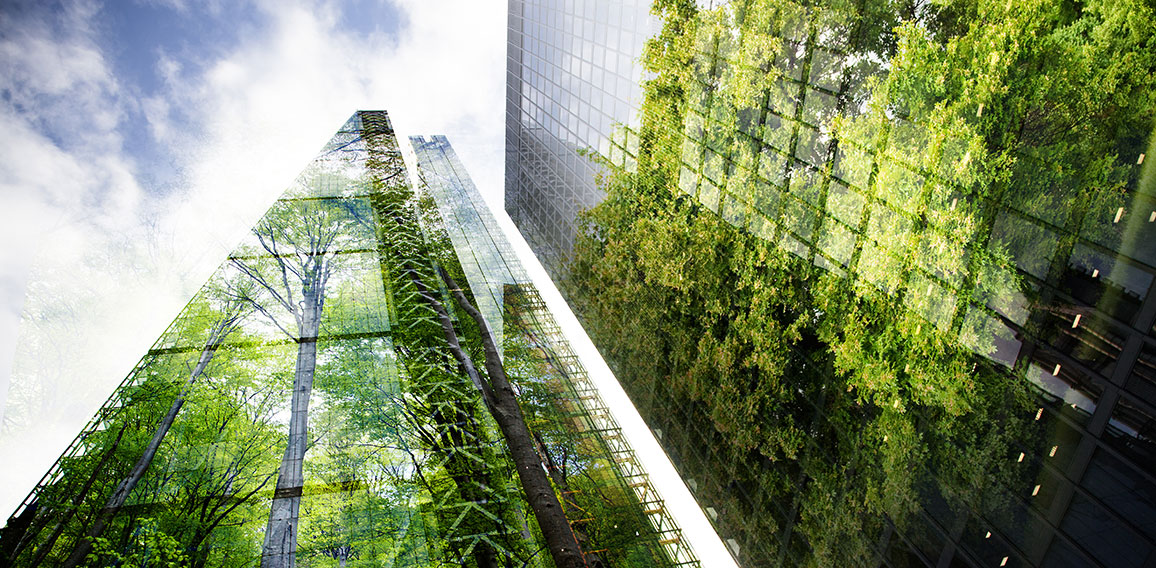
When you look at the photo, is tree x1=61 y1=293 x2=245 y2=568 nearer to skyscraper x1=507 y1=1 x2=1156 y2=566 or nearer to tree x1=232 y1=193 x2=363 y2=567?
tree x1=232 y1=193 x2=363 y2=567

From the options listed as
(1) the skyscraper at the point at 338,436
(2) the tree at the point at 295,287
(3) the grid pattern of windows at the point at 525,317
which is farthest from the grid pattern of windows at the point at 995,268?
(2) the tree at the point at 295,287

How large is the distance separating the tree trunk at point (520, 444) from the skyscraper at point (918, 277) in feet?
10.5

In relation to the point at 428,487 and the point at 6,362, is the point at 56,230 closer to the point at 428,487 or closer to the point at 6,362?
the point at 6,362

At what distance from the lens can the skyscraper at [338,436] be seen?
7.37 metres

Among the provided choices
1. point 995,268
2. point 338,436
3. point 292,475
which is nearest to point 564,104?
point 338,436

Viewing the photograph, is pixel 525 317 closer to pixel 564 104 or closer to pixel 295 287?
pixel 295 287

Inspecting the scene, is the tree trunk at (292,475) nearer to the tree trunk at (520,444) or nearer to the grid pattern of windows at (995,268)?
the tree trunk at (520,444)

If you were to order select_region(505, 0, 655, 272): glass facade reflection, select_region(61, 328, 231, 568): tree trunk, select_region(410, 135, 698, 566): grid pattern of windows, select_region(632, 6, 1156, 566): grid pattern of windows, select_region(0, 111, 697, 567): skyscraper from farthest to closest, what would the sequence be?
select_region(505, 0, 655, 272): glass facade reflection, select_region(410, 135, 698, 566): grid pattern of windows, select_region(0, 111, 697, 567): skyscraper, select_region(61, 328, 231, 568): tree trunk, select_region(632, 6, 1156, 566): grid pattern of windows

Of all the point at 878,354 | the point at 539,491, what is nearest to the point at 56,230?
the point at 539,491

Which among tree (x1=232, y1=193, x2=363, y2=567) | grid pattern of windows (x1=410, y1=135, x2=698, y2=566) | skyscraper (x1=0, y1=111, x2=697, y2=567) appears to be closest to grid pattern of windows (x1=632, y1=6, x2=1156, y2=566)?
grid pattern of windows (x1=410, y1=135, x2=698, y2=566)

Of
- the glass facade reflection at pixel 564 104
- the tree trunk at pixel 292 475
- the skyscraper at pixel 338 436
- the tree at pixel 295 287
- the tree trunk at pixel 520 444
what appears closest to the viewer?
the tree trunk at pixel 292 475

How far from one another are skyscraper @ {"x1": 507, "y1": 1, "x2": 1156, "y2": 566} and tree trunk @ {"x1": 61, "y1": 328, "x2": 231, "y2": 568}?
27.4ft

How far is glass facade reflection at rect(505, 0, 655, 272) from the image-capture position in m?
13.4

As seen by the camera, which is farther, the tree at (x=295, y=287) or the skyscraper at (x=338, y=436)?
the tree at (x=295, y=287)
